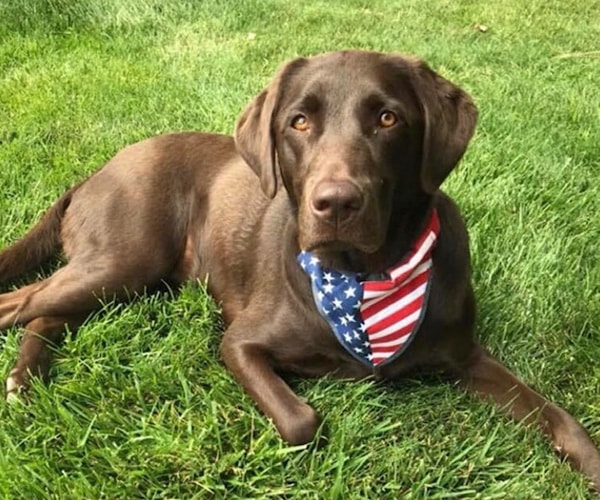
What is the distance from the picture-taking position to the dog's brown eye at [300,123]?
250 cm

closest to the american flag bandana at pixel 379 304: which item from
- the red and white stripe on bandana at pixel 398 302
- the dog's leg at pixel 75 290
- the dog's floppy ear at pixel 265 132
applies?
the red and white stripe on bandana at pixel 398 302

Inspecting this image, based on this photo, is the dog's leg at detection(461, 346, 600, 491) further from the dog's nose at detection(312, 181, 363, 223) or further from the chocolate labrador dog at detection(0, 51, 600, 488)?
the dog's nose at detection(312, 181, 363, 223)

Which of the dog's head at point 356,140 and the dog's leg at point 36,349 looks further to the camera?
the dog's leg at point 36,349

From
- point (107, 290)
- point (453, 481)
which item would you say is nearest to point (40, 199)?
point (107, 290)

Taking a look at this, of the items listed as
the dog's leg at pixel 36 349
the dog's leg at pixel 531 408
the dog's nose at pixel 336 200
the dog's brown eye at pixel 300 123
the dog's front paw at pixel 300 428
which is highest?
the dog's brown eye at pixel 300 123

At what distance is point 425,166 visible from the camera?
2.48m

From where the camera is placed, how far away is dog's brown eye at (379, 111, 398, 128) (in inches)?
95.7

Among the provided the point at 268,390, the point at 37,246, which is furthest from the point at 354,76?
the point at 37,246

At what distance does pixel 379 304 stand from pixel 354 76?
0.72 metres

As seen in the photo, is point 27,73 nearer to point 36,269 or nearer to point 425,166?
point 36,269

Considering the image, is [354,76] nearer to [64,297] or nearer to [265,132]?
[265,132]

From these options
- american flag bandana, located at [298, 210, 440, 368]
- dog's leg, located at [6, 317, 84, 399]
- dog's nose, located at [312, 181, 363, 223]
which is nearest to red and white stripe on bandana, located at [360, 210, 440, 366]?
american flag bandana, located at [298, 210, 440, 368]

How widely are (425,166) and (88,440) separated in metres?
1.27

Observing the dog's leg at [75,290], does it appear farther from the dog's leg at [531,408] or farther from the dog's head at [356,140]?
the dog's leg at [531,408]
